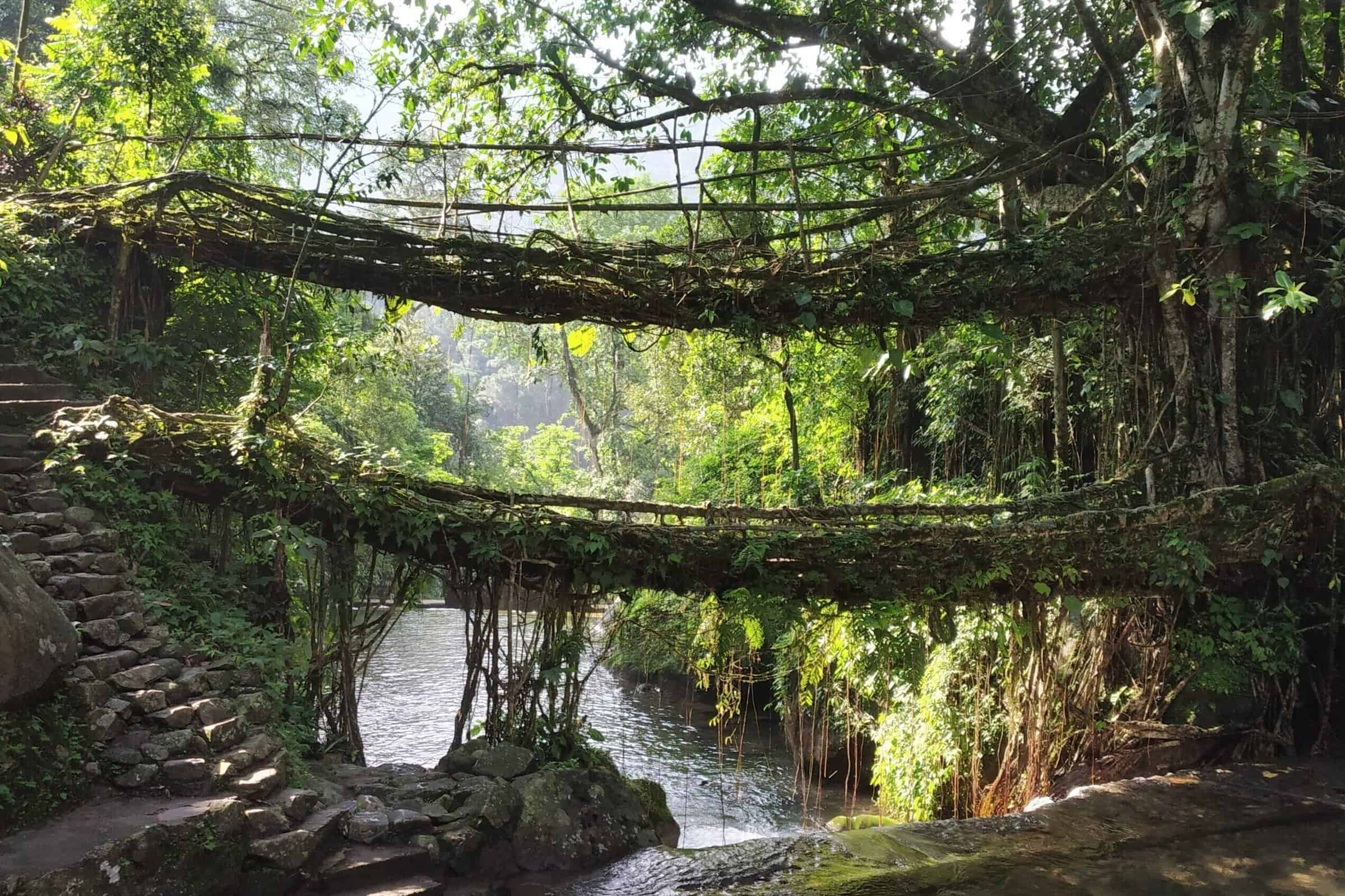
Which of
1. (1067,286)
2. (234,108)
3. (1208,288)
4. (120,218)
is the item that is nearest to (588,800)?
(1067,286)

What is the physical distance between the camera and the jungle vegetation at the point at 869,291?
5105 mm

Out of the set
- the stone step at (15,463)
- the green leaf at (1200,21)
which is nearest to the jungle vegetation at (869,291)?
the green leaf at (1200,21)

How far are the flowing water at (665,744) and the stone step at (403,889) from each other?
8.37 ft

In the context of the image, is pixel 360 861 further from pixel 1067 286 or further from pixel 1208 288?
pixel 1208 288

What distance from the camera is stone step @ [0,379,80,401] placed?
5.46 metres

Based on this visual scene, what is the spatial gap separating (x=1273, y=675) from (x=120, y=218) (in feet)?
30.2

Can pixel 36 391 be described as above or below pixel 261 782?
above

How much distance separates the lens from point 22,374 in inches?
223

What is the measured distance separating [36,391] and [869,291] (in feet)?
19.6

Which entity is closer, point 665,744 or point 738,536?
point 738,536

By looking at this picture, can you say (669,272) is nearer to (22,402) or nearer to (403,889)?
(403,889)

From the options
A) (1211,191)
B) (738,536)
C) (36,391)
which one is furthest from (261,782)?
(1211,191)

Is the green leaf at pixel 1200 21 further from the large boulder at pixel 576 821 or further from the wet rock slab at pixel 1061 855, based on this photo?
the large boulder at pixel 576 821

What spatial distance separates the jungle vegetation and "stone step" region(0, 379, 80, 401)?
0.25m
